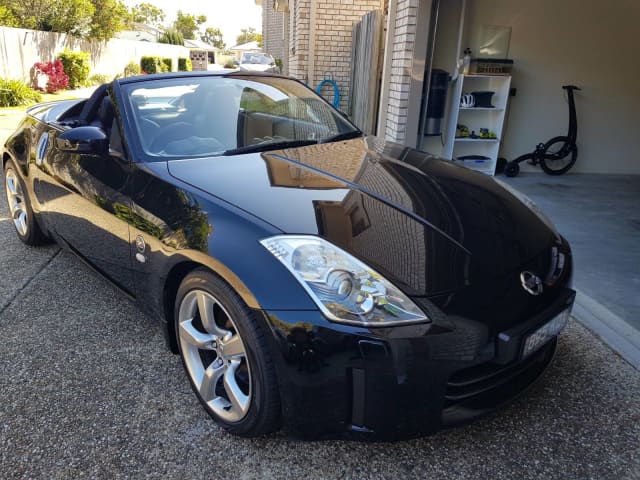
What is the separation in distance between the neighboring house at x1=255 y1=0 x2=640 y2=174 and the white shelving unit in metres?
0.31

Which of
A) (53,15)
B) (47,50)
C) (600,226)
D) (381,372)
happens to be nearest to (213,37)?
(53,15)

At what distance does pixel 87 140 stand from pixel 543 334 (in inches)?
89.8

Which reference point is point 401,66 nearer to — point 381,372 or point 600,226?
point 600,226

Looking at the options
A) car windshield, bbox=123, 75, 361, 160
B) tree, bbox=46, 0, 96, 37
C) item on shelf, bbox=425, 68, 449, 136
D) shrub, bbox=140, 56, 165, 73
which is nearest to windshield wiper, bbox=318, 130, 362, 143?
car windshield, bbox=123, 75, 361, 160

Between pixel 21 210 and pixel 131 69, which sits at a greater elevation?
pixel 131 69

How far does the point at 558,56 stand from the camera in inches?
251

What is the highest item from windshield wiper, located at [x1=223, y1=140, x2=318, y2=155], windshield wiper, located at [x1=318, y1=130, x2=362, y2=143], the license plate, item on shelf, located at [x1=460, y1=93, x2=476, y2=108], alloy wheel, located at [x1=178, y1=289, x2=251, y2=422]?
item on shelf, located at [x1=460, y1=93, x2=476, y2=108]

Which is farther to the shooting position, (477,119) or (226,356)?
(477,119)

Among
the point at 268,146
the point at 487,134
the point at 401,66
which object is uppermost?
the point at 401,66

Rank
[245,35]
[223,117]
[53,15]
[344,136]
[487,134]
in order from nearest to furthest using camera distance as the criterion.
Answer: [223,117]
[344,136]
[487,134]
[53,15]
[245,35]

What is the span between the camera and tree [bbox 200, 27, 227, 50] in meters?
104

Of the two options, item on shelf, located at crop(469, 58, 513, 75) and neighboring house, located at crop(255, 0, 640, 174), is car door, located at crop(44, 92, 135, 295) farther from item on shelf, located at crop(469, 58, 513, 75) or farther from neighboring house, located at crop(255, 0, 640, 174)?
item on shelf, located at crop(469, 58, 513, 75)

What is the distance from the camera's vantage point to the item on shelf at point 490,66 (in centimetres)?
601

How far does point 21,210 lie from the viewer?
12.8 feet
